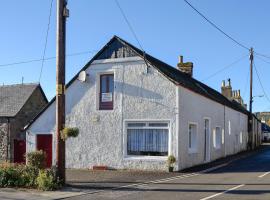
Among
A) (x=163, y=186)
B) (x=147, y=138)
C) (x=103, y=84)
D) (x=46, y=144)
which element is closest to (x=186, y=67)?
(x=103, y=84)

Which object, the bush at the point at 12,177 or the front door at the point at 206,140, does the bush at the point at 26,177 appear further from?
the front door at the point at 206,140

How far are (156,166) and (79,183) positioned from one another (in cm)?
532

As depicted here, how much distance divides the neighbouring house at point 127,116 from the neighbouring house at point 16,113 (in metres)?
3.94

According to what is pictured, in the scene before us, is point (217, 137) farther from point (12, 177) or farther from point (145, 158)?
point (12, 177)

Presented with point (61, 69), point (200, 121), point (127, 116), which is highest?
point (61, 69)

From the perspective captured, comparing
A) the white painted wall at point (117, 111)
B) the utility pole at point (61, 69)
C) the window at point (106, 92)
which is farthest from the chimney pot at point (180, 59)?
the utility pole at point (61, 69)

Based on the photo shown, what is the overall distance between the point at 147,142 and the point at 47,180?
7.80 m

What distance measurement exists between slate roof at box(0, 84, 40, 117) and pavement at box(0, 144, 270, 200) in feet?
33.3

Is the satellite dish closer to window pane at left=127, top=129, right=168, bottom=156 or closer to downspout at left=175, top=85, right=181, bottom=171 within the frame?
window pane at left=127, top=129, right=168, bottom=156

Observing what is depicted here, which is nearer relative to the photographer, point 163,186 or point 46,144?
point 163,186

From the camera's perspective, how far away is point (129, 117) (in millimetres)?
22828

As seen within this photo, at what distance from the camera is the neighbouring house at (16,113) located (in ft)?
96.0

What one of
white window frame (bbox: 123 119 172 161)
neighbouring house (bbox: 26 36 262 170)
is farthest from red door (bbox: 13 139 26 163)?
white window frame (bbox: 123 119 172 161)

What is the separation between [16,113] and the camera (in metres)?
30.2
